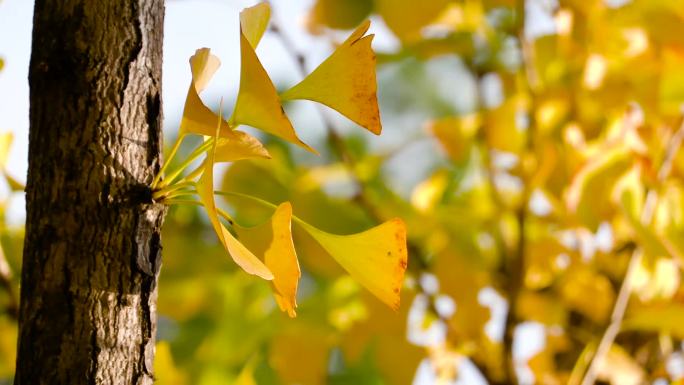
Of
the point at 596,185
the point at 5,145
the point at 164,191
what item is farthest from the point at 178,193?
the point at 596,185

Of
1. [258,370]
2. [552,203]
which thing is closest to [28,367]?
[258,370]

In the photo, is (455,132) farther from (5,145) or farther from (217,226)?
(217,226)

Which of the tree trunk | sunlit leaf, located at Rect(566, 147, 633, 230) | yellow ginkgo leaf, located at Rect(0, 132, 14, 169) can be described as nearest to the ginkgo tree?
the tree trunk

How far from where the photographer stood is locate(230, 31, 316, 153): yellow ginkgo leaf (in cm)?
21

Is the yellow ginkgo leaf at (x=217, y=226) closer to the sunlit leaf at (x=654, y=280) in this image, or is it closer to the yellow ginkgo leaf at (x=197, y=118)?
the yellow ginkgo leaf at (x=197, y=118)

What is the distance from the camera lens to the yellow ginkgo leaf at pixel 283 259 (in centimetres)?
21

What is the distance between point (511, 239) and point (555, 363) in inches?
5.3

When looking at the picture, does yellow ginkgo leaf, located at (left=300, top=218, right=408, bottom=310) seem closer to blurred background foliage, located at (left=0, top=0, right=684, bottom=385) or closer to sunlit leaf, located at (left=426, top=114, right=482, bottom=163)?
blurred background foliage, located at (left=0, top=0, right=684, bottom=385)

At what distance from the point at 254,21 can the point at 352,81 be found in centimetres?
3

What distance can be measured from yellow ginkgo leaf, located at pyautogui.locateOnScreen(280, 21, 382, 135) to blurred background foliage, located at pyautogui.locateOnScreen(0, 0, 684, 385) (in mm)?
255

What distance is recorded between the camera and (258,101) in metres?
0.21

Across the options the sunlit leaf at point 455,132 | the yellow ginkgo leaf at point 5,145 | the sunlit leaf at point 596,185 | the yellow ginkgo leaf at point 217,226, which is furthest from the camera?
the sunlit leaf at point 455,132

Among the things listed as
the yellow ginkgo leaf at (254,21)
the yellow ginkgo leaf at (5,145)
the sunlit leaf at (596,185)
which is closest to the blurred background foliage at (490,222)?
the sunlit leaf at (596,185)

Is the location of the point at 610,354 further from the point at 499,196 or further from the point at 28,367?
the point at 28,367
